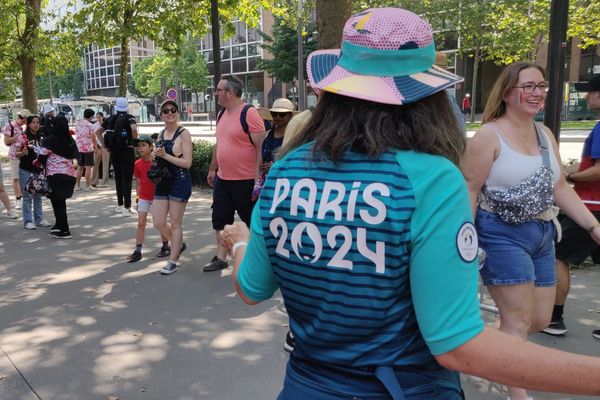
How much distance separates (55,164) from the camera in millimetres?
7906

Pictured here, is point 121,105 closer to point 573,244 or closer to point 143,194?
point 143,194

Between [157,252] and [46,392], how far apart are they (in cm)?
352

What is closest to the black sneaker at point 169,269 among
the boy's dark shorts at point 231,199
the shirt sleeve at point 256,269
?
the boy's dark shorts at point 231,199

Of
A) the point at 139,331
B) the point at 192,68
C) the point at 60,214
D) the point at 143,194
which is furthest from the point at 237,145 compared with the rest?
the point at 192,68

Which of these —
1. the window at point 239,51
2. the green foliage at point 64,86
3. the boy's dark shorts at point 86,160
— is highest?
the window at point 239,51

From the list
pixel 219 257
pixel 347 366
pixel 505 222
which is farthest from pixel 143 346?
pixel 347 366

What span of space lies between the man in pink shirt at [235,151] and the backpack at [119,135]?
4.06m

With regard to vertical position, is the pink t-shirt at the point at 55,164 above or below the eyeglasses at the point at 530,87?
below

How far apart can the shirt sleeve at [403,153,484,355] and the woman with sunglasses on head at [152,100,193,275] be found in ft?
16.2

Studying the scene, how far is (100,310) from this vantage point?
500 centimetres

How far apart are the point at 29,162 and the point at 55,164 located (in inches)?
44.9

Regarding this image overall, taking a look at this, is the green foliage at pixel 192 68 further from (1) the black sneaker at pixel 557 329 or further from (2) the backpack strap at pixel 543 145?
(2) the backpack strap at pixel 543 145

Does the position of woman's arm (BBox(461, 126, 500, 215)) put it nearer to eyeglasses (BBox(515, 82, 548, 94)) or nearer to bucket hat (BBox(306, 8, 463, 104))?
eyeglasses (BBox(515, 82, 548, 94))

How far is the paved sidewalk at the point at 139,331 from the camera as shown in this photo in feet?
11.8
